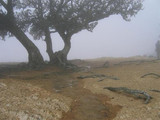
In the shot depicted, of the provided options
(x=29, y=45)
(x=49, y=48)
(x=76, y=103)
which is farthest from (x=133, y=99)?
(x=49, y=48)

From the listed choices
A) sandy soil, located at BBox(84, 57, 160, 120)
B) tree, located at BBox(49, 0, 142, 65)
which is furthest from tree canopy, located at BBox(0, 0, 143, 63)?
sandy soil, located at BBox(84, 57, 160, 120)

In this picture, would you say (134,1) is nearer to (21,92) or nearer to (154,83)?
(154,83)

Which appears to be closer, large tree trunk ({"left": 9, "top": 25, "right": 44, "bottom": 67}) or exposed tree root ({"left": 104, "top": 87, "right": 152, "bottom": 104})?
exposed tree root ({"left": 104, "top": 87, "right": 152, "bottom": 104})

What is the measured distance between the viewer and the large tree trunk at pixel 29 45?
13.0 meters

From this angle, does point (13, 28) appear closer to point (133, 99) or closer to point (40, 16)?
point (40, 16)

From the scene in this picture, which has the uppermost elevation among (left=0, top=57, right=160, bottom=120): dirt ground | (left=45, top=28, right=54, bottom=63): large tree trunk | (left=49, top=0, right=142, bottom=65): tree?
(left=49, top=0, right=142, bottom=65): tree

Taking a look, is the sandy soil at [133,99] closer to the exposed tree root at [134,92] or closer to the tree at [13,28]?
the exposed tree root at [134,92]

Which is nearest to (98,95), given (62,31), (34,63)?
(34,63)

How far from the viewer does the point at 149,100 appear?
6.13 metres

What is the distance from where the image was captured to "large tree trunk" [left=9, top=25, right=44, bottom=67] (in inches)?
513

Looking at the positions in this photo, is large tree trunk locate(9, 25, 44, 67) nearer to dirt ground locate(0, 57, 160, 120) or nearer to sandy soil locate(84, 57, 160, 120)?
sandy soil locate(84, 57, 160, 120)

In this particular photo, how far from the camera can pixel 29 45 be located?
43.4ft

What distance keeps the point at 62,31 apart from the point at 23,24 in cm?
301

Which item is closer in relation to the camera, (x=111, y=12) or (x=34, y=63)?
(x=34, y=63)
